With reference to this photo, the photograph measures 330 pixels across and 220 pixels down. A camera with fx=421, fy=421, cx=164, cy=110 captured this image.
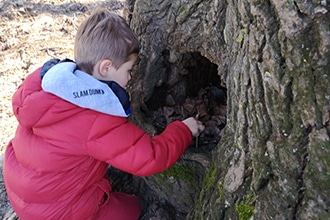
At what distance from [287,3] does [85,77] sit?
3.94 feet

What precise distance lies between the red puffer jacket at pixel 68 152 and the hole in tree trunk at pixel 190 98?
0.40 m

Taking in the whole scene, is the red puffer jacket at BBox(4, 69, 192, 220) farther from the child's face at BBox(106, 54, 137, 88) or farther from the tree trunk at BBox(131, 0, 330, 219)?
the tree trunk at BBox(131, 0, 330, 219)

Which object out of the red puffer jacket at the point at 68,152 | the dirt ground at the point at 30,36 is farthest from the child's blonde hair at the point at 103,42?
the dirt ground at the point at 30,36

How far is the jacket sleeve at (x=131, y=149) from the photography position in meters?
2.32

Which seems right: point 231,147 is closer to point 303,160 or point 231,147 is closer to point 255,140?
→ point 255,140

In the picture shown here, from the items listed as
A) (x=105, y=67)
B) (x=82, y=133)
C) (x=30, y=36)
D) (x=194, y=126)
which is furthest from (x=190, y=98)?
(x=30, y=36)

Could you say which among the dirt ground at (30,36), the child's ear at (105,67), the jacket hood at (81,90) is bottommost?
the dirt ground at (30,36)

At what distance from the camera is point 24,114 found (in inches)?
92.4

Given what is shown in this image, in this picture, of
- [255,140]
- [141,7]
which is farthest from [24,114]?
[255,140]

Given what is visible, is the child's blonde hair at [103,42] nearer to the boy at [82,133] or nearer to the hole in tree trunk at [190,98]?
the boy at [82,133]

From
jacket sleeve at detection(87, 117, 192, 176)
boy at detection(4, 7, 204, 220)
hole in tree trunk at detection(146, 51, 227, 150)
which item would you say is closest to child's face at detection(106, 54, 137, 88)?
boy at detection(4, 7, 204, 220)

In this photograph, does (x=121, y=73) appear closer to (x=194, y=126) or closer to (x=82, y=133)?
(x=82, y=133)

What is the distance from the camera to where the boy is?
230 cm

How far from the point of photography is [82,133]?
7.64ft
